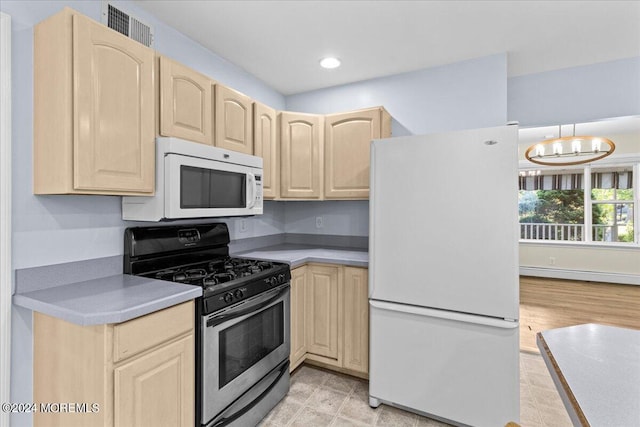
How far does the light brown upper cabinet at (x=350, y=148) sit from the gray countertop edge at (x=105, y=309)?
1.50m

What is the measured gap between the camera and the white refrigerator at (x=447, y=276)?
5.62ft

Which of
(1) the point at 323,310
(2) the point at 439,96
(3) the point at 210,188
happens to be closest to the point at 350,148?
(2) the point at 439,96

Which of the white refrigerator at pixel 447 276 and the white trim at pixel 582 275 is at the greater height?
the white refrigerator at pixel 447 276

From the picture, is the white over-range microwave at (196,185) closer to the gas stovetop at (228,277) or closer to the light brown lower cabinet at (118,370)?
the gas stovetop at (228,277)

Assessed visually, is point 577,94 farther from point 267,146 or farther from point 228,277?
point 228,277

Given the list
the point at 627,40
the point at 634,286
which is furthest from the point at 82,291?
the point at 634,286

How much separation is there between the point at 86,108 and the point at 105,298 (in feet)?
2.72

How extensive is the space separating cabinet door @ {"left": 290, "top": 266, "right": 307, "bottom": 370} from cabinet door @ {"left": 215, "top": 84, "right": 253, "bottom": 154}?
1.01 metres

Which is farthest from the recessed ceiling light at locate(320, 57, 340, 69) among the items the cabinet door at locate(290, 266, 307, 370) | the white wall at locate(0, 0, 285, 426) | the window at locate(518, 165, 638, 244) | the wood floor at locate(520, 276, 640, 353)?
the window at locate(518, 165, 638, 244)

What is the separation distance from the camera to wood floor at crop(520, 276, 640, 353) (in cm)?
357

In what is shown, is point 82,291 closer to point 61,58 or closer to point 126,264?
point 126,264

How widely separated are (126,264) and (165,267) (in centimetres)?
22

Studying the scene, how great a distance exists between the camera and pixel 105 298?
134 cm

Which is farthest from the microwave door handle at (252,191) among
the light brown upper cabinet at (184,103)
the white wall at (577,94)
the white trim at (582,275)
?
the white trim at (582,275)
